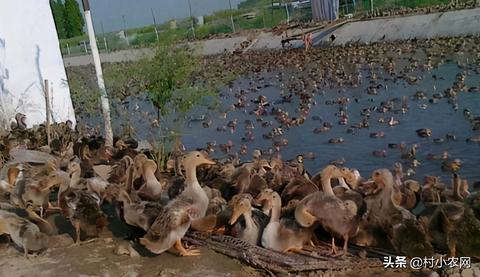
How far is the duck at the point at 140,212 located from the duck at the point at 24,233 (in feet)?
3.37

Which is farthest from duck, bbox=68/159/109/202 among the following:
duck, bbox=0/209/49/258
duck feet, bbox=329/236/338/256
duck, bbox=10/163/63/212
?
duck feet, bbox=329/236/338/256

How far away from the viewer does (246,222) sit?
6.94 metres

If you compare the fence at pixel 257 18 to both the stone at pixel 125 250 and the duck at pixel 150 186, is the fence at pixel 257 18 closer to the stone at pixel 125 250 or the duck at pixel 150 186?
the duck at pixel 150 186

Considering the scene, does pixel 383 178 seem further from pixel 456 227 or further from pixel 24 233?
pixel 24 233

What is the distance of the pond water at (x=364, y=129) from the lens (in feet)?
36.6

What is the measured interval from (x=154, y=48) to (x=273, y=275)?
253 inches

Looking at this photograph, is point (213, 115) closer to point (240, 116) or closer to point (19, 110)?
point (240, 116)

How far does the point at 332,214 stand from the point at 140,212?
227 cm

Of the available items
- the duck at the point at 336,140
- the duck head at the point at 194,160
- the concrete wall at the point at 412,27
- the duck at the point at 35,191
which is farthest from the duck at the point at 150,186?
the concrete wall at the point at 412,27

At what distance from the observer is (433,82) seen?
57.5ft

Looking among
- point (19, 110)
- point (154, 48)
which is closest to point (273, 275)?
point (154, 48)

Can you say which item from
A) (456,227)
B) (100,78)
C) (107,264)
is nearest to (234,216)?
(107,264)

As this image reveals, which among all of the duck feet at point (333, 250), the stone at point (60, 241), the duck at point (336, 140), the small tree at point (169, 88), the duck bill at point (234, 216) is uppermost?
the small tree at point (169, 88)

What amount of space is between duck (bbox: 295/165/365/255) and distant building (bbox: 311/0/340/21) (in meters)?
33.8
